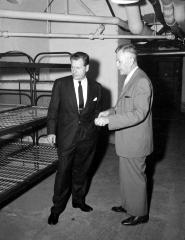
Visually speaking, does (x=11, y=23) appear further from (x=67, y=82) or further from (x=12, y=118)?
(x=67, y=82)

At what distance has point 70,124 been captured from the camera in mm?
2955

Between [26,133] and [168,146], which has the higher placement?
[26,133]

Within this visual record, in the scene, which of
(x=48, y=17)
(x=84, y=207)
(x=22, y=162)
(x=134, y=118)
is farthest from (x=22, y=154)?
(x=134, y=118)

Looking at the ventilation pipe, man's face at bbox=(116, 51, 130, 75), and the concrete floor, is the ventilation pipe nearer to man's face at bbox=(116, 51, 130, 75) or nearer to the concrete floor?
man's face at bbox=(116, 51, 130, 75)

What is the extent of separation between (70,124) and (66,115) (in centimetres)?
10

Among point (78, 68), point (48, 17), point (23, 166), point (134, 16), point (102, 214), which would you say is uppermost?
point (134, 16)

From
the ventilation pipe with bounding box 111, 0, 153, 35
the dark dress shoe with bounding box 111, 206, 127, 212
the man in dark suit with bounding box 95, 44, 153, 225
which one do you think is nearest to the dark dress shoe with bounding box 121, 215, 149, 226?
the man in dark suit with bounding box 95, 44, 153, 225

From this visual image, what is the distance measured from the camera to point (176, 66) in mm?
11961

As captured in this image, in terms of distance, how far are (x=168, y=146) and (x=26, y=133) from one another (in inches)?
120

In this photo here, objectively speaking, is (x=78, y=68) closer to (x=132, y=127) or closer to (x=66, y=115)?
(x=66, y=115)

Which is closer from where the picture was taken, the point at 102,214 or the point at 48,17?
the point at 102,214

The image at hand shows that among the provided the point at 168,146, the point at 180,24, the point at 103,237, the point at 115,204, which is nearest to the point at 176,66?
the point at 168,146

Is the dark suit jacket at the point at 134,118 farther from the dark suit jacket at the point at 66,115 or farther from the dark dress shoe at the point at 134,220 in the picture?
the dark dress shoe at the point at 134,220

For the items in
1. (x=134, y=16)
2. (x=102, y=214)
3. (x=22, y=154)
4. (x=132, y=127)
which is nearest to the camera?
(x=132, y=127)
